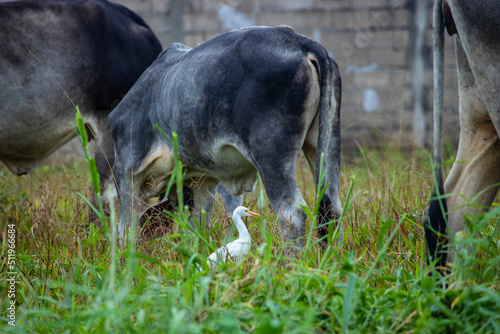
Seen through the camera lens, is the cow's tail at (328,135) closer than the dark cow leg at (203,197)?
Yes

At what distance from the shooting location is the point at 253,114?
9.01 feet

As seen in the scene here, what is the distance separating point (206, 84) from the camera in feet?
9.77

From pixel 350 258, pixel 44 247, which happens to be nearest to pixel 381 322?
pixel 350 258

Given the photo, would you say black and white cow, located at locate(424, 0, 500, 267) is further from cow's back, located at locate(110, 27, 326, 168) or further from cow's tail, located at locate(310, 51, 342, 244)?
cow's back, located at locate(110, 27, 326, 168)

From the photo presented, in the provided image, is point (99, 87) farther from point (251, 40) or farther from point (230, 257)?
point (230, 257)

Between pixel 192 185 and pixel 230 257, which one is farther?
pixel 192 185

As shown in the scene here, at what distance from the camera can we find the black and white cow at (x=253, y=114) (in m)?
2.71

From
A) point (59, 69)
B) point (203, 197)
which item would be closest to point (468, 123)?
point (203, 197)

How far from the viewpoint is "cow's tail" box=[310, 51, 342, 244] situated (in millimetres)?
2740

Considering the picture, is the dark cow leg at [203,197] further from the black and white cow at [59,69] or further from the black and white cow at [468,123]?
the black and white cow at [468,123]

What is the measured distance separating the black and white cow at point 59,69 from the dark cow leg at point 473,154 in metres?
2.36

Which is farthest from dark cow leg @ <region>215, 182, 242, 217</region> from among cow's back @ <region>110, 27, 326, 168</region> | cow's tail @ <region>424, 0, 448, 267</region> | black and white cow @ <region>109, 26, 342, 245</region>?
cow's tail @ <region>424, 0, 448, 267</region>

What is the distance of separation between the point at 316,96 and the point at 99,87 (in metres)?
1.86

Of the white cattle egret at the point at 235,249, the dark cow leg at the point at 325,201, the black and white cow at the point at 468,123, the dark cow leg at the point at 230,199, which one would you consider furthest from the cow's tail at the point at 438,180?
Answer: the dark cow leg at the point at 230,199
